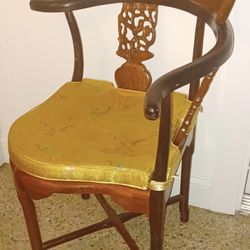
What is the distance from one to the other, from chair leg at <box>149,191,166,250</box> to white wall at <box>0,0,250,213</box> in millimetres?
543

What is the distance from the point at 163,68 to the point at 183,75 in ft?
2.13

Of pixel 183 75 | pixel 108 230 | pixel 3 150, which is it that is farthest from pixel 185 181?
pixel 3 150

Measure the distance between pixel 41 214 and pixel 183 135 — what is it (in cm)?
84

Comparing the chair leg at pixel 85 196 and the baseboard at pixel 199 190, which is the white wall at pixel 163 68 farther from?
the chair leg at pixel 85 196

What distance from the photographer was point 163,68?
1.54 meters

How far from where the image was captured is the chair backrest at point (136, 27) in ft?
4.02

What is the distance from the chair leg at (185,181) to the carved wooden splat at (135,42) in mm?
288

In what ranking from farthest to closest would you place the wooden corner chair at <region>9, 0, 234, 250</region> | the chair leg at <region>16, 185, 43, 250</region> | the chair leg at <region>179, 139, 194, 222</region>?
the chair leg at <region>179, 139, 194, 222</region> < the chair leg at <region>16, 185, 43, 250</region> < the wooden corner chair at <region>9, 0, 234, 250</region>

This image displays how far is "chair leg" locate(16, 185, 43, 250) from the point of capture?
3.96 ft

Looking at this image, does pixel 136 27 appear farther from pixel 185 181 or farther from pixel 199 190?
pixel 199 190

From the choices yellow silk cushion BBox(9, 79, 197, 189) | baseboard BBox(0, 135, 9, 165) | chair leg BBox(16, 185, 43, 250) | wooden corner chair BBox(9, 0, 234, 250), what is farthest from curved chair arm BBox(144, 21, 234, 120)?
baseboard BBox(0, 135, 9, 165)

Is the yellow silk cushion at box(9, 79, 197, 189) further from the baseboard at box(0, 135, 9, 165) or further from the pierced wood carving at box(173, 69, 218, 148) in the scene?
the baseboard at box(0, 135, 9, 165)

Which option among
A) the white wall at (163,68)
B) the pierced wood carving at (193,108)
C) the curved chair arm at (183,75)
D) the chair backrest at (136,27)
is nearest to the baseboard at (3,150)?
the white wall at (163,68)

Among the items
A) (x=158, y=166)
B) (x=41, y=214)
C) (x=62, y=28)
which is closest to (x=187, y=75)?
(x=158, y=166)
